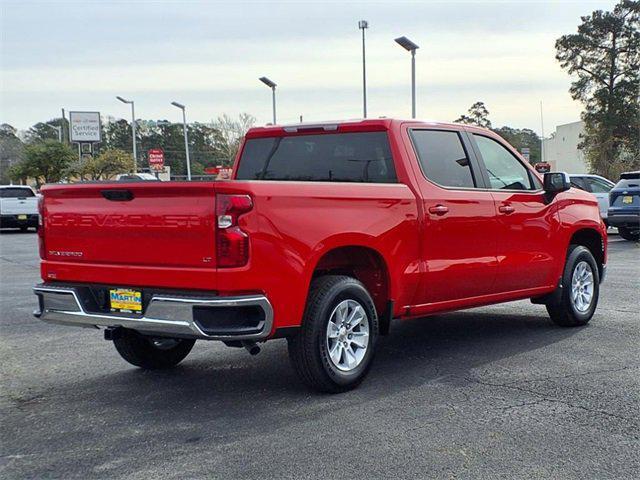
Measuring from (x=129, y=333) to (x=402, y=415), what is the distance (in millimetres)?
1933

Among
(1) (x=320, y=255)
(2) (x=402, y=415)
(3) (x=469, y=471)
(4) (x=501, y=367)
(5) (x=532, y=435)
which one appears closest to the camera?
(3) (x=469, y=471)

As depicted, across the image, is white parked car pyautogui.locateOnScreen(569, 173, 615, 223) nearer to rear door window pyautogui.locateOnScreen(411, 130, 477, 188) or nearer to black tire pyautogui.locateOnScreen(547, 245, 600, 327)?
black tire pyautogui.locateOnScreen(547, 245, 600, 327)

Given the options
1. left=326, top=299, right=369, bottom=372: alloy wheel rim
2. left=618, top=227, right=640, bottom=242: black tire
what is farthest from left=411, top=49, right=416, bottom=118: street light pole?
left=326, top=299, right=369, bottom=372: alloy wheel rim

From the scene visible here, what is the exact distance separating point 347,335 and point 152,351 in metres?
1.71

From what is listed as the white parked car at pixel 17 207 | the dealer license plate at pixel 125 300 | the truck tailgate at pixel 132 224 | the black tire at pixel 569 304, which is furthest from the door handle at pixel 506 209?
the white parked car at pixel 17 207

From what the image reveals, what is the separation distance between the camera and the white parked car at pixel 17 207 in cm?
2736

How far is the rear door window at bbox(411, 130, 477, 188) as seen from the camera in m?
6.51

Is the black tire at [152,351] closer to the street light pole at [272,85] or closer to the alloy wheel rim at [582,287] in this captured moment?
the alloy wheel rim at [582,287]

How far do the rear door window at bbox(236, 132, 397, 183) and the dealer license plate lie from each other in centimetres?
197

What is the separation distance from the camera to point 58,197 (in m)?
5.61

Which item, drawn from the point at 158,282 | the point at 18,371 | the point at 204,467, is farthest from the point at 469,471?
the point at 18,371

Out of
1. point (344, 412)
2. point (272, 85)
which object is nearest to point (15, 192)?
point (272, 85)

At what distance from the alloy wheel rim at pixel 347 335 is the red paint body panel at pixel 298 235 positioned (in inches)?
15.2

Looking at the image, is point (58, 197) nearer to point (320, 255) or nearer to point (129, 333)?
point (129, 333)
